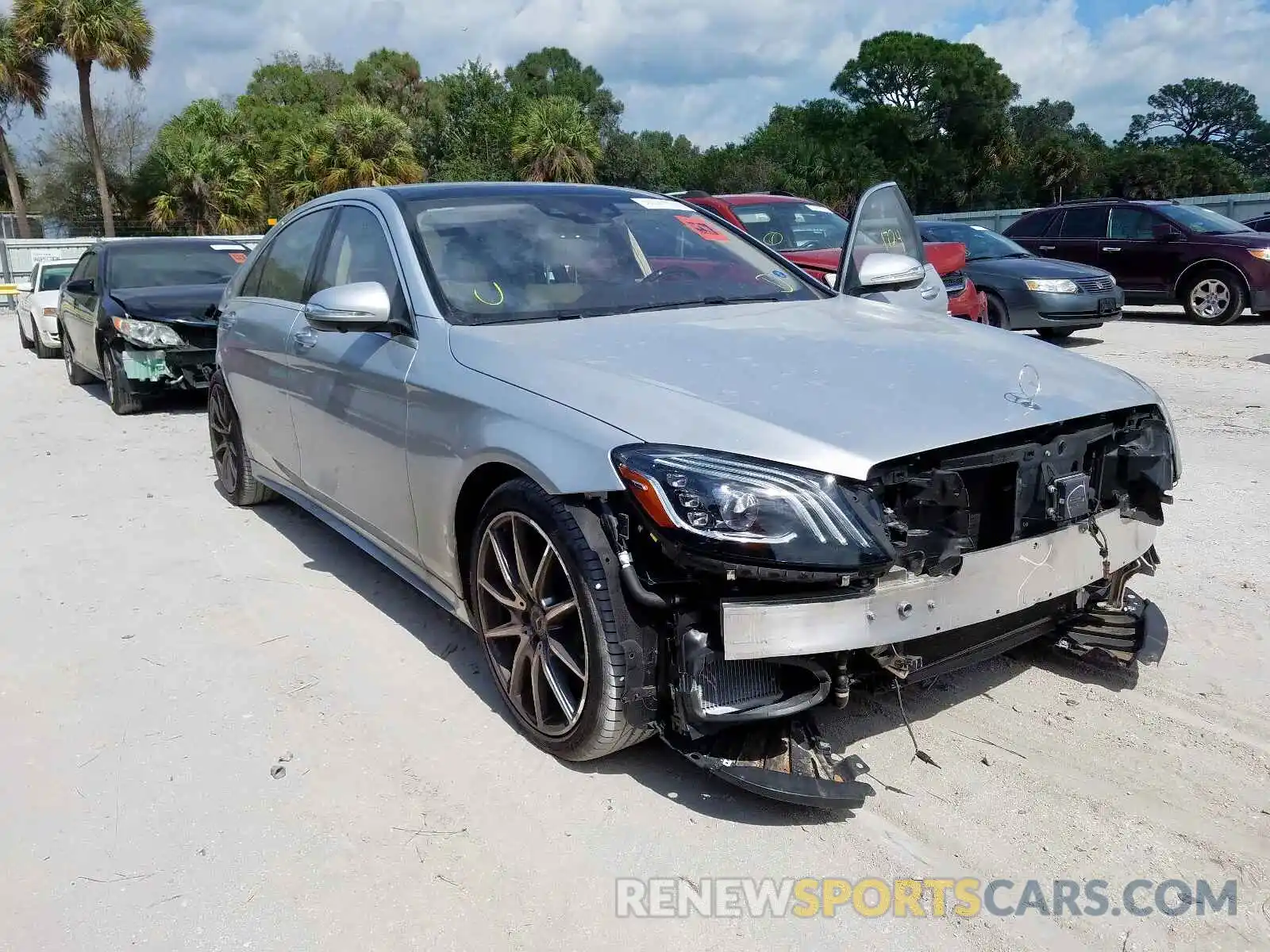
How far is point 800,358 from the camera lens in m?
3.04

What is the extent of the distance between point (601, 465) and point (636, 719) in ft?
2.18

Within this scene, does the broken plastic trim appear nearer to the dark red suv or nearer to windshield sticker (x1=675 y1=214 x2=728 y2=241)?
windshield sticker (x1=675 y1=214 x2=728 y2=241)

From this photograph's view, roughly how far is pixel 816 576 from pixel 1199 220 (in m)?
13.6

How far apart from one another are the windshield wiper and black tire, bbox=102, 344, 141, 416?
22.8 feet

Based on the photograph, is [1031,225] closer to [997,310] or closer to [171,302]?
[997,310]

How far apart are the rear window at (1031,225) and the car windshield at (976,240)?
1.91m

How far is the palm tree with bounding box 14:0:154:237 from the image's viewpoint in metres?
34.2

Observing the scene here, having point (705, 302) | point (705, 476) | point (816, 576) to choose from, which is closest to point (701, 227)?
point (705, 302)

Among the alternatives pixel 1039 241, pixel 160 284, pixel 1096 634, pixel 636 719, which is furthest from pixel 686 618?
pixel 1039 241

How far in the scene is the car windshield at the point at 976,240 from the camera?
12469mm

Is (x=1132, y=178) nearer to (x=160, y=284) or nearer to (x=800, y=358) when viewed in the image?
(x=160, y=284)

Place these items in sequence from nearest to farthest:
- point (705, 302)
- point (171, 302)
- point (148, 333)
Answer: point (705, 302), point (148, 333), point (171, 302)

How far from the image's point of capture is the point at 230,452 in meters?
5.86

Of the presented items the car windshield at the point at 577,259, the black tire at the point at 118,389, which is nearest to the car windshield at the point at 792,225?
the car windshield at the point at 577,259
